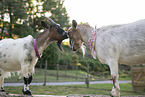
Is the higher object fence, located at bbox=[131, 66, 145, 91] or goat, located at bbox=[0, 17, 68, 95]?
goat, located at bbox=[0, 17, 68, 95]

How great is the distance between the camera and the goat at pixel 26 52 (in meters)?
3.43

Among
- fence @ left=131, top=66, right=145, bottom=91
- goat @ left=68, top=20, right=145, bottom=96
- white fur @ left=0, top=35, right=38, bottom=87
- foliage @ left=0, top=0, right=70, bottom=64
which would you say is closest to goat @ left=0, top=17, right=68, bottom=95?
white fur @ left=0, top=35, right=38, bottom=87

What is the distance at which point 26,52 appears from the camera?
346 cm

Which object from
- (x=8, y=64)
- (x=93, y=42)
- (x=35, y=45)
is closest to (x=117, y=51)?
(x=93, y=42)

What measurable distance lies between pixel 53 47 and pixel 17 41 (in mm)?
19689

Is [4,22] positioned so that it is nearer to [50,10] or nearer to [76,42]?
[50,10]

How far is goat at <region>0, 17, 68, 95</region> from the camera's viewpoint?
343 centimetres

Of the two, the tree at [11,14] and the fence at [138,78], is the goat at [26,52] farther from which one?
the tree at [11,14]

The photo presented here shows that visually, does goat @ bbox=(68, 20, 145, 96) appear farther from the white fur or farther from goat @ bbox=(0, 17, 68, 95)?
the white fur

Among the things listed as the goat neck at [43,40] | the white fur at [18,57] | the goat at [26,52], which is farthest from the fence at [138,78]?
the white fur at [18,57]

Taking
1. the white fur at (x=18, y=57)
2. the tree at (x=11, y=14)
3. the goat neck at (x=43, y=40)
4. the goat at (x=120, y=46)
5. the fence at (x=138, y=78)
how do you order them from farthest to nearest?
the tree at (x=11, y=14), the fence at (x=138, y=78), the goat neck at (x=43, y=40), the white fur at (x=18, y=57), the goat at (x=120, y=46)

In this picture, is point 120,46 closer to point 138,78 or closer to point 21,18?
point 138,78

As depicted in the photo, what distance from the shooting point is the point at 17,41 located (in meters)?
3.79

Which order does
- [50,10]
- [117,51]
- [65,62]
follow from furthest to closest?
1. [65,62]
2. [50,10]
3. [117,51]
